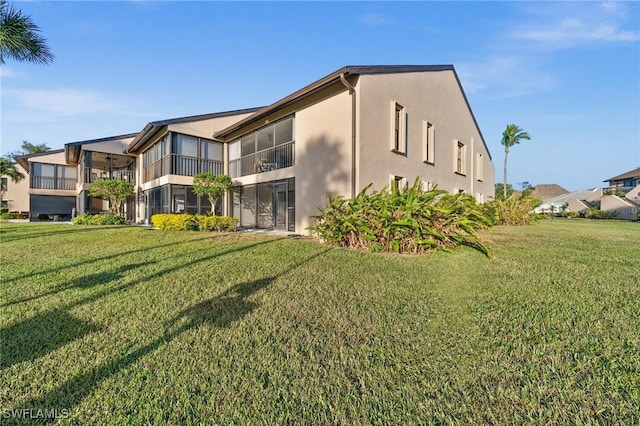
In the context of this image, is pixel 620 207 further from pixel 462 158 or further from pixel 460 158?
pixel 460 158

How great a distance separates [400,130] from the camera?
12.1 m

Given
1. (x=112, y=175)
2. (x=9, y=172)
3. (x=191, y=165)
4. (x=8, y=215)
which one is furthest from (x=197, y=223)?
(x=9, y=172)

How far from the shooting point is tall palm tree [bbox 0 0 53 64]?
32.8 feet

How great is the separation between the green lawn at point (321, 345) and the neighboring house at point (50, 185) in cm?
2740

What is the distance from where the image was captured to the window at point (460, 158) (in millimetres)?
17438

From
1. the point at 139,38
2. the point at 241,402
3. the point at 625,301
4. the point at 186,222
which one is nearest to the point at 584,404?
the point at 241,402

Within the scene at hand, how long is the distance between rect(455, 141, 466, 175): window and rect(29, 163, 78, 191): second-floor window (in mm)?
32189

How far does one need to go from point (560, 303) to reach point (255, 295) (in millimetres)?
4091

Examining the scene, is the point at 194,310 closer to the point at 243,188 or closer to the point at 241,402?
the point at 241,402

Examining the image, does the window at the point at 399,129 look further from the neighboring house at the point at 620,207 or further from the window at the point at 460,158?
the neighboring house at the point at 620,207

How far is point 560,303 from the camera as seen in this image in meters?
3.79

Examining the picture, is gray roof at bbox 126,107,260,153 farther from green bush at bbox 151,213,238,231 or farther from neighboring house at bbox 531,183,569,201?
neighboring house at bbox 531,183,569,201

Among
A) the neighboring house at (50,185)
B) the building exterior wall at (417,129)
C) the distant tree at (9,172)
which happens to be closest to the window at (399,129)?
the building exterior wall at (417,129)

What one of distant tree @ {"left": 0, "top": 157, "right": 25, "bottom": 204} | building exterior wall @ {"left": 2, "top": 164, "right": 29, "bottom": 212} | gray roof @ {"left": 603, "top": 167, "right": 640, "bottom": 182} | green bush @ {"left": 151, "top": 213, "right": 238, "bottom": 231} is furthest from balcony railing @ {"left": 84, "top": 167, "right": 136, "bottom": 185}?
gray roof @ {"left": 603, "top": 167, "right": 640, "bottom": 182}
